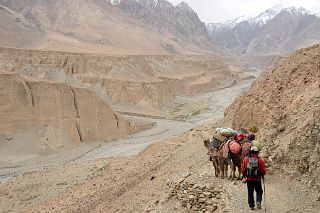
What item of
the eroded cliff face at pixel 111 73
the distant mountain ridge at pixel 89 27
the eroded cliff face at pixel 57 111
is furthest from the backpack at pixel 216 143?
the distant mountain ridge at pixel 89 27

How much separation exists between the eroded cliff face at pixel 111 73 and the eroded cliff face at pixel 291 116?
49804 millimetres

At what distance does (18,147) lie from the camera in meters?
36.7

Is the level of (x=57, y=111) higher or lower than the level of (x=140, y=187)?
higher

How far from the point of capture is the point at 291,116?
13133 mm

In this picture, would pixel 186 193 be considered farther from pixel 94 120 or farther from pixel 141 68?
pixel 141 68

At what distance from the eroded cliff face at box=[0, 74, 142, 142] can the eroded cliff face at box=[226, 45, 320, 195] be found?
2556 centimetres

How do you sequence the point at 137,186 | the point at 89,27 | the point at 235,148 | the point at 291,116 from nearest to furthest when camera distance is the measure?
the point at 235,148, the point at 291,116, the point at 137,186, the point at 89,27

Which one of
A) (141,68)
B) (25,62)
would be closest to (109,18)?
(141,68)

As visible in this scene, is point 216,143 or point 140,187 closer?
point 216,143

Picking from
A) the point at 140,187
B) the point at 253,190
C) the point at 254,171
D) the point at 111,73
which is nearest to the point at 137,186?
the point at 140,187

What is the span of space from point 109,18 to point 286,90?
127 meters

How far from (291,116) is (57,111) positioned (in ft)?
103

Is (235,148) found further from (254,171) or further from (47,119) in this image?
(47,119)

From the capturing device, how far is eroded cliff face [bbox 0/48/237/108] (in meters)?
66.7
